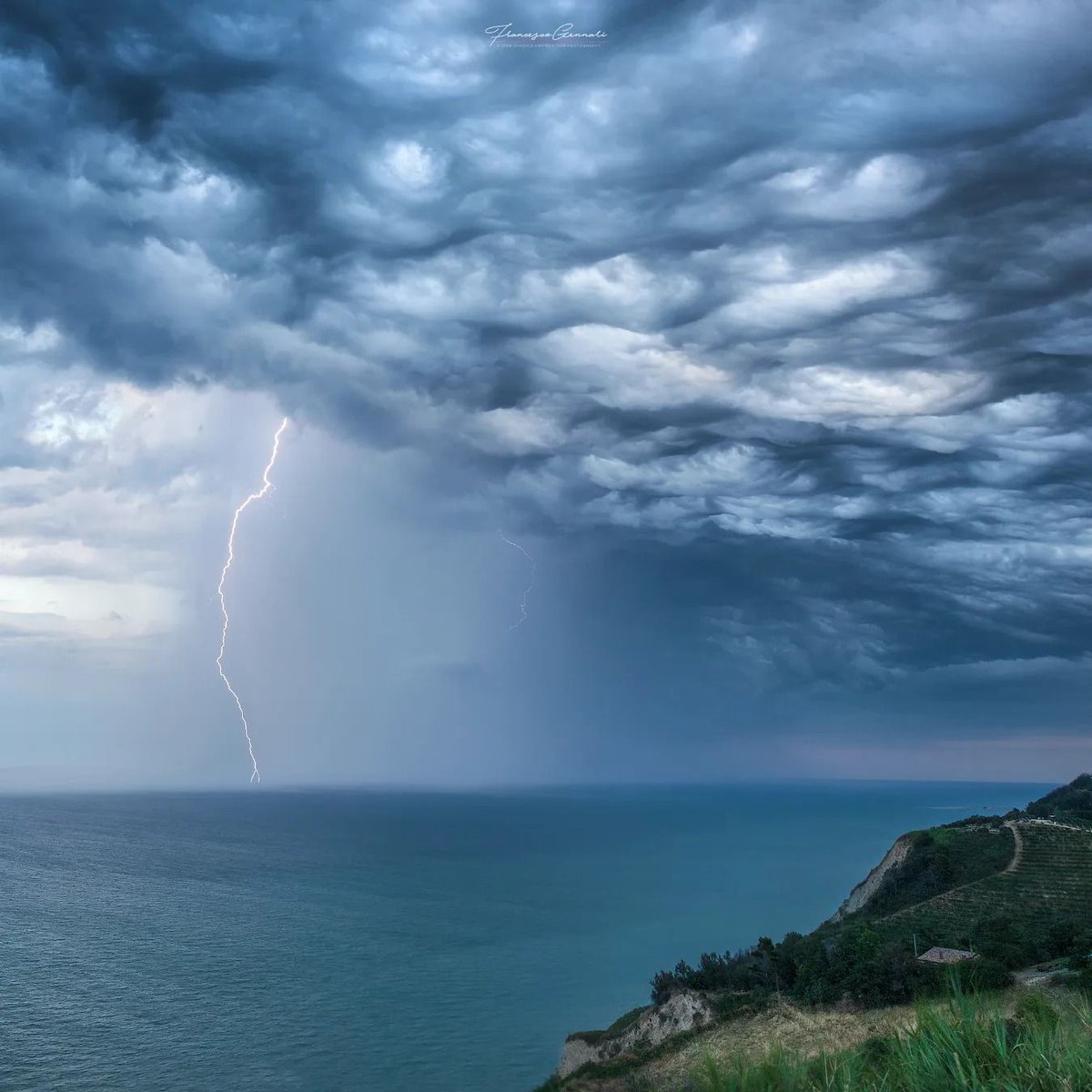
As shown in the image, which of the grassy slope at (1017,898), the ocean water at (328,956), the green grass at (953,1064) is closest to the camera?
the green grass at (953,1064)

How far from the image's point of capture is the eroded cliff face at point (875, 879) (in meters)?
80.2

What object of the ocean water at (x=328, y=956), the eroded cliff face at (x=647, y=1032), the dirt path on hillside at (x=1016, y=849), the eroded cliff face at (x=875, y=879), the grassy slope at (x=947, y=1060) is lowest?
the ocean water at (x=328, y=956)

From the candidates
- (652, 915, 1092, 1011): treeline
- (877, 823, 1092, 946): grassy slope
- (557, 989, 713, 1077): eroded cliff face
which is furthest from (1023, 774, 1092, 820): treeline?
(557, 989, 713, 1077): eroded cliff face

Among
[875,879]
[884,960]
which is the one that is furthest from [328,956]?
[884,960]

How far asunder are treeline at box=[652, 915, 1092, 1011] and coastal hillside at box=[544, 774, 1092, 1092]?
0.08 m

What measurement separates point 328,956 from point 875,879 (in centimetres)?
5225

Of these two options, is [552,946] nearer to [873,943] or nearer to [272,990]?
[272,990]

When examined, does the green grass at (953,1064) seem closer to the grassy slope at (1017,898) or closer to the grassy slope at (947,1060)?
the grassy slope at (947,1060)

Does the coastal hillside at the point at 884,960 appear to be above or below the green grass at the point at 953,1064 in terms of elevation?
below

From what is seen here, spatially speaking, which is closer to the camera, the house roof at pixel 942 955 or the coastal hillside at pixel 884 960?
the coastal hillside at pixel 884 960

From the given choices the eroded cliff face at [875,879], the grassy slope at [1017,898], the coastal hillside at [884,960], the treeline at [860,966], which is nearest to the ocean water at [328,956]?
the coastal hillside at [884,960]

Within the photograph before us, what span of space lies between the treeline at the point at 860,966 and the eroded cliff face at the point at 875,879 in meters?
23.6

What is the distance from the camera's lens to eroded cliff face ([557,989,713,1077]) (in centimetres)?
4938

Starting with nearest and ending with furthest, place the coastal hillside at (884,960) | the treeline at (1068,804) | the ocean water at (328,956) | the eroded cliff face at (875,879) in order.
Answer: the coastal hillside at (884,960) → the ocean water at (328,956) → the eroded cliff face at (875,879) → the treeline at (1068,804)
